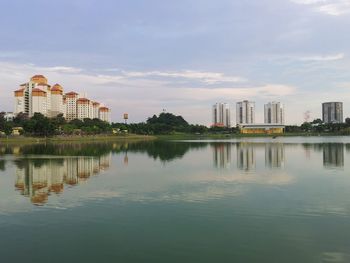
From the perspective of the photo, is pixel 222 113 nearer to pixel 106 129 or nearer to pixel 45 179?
pixel 106 129

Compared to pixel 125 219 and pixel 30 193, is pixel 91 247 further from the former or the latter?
pixel 30 193

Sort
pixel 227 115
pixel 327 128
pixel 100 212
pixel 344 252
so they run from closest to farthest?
pixel 344 252 < pixel 100 212 < pixel 327 128 < pixel 227 115

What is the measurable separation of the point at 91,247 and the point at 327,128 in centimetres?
11999

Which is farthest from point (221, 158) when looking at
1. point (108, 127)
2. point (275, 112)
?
point (275, 112)

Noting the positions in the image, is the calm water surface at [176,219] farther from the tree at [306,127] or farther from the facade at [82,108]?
the tree at [306,127]

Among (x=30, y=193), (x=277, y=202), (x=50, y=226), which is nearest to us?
(x=50, y=226)

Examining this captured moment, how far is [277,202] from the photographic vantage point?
10.6 meters

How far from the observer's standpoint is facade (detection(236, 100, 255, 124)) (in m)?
176

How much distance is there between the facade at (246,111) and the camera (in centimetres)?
17550

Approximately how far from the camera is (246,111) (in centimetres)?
17625

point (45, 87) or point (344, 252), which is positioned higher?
point (45, 87)

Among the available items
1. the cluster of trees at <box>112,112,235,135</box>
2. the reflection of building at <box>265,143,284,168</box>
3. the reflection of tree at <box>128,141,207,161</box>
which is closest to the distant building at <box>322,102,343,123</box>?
the cluster of trees at <box>112,112,235,135</box>

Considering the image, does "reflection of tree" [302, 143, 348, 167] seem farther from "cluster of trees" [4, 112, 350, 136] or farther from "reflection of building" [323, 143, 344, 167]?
"cluster of trees" [4, 112, 350, 136]

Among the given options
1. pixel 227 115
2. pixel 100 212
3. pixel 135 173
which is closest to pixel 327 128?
pixel 227 115
